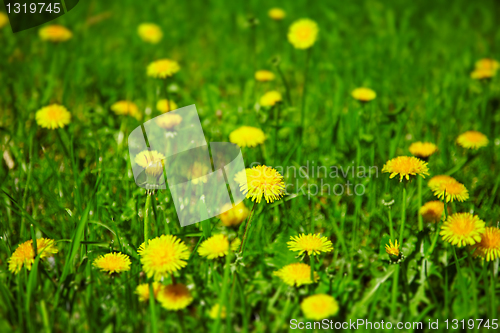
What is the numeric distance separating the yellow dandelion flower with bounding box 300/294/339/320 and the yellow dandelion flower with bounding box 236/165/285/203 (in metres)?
0.27

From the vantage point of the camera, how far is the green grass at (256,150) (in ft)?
3.43

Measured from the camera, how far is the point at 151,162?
3.73 ft

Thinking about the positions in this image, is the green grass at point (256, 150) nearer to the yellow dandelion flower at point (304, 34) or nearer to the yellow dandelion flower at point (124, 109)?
the yellow dandelion flower at point (124, 109)

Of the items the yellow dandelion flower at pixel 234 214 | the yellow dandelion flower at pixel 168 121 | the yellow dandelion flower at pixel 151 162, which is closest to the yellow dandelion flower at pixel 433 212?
the yellow dandelion flower at pixel 234 214

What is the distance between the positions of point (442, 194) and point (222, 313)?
70 cm

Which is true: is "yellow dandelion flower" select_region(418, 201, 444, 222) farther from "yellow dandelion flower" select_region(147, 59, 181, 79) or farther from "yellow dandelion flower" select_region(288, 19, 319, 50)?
"yellow dandelion flower" select_region(147, 59, 181, 79)

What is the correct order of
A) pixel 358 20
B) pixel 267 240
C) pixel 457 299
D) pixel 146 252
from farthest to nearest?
1. pixel 358 20
2. pixel 267 240
3. pixel 457 299
4. pixel 146 252

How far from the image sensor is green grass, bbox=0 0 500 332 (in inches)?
41.1

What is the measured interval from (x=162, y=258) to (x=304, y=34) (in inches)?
53.2

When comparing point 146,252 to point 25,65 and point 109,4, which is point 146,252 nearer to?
point 25,65

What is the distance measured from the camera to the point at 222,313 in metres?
1.00

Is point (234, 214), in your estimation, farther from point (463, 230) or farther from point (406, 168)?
point (463, 230)

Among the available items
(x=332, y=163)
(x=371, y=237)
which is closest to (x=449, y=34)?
(x=332, y=163)

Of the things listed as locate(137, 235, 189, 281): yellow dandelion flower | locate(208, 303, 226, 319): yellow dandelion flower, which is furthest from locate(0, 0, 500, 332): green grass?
locate(137, 235, 189, 281): yellow dandelion flower
